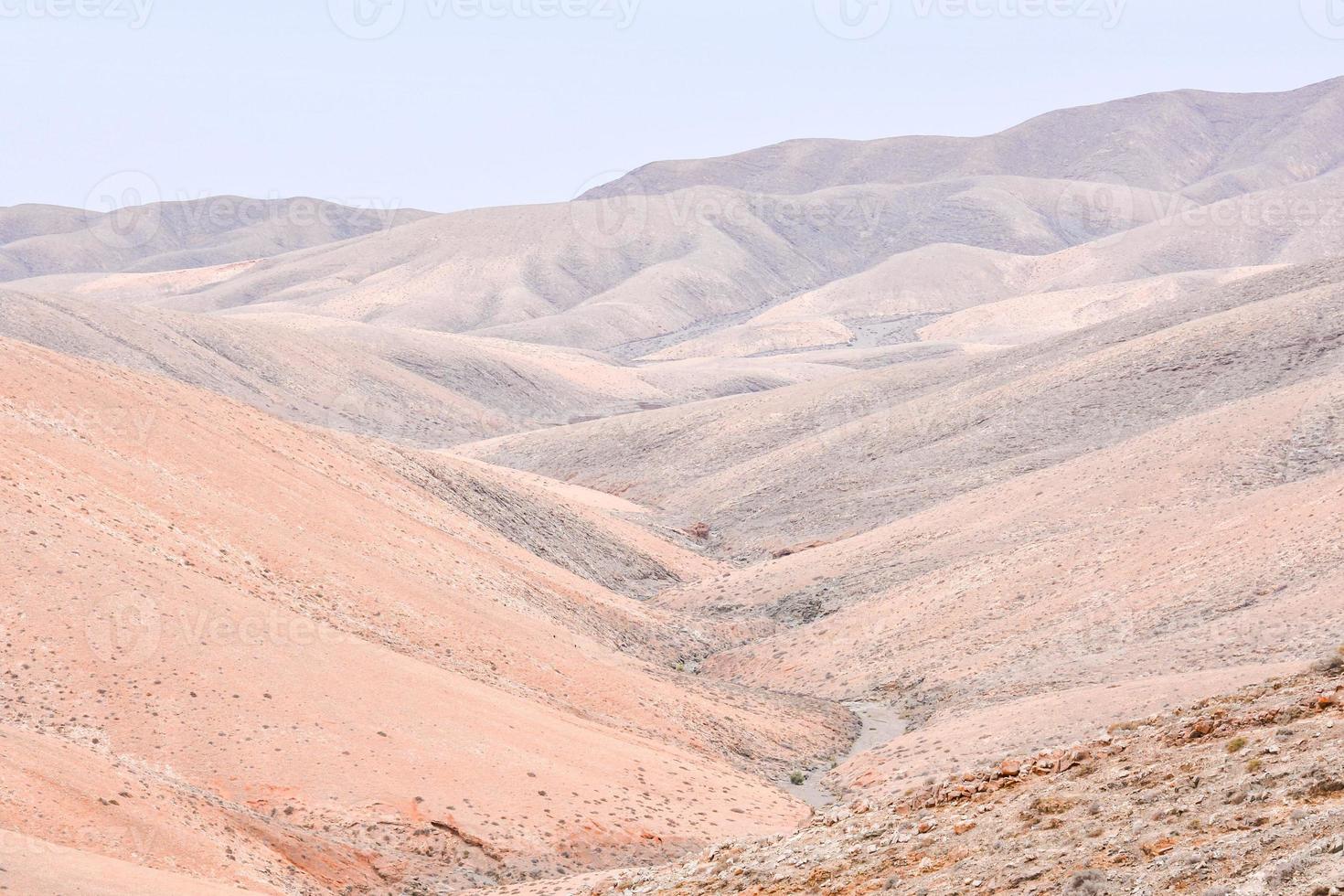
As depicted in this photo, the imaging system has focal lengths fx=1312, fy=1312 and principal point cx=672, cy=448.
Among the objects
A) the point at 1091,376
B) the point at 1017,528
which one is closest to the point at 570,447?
the point at 1091,376

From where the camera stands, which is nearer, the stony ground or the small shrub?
the stony ground

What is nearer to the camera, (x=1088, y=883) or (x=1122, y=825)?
(x=1088, y=883)

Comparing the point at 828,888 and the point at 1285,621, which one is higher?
the point at 828,888

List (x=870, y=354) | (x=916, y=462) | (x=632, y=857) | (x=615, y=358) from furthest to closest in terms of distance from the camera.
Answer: (x=615, y=358) < (x=870, y=354) < (x=916, y=462) < (x=632, y=857)

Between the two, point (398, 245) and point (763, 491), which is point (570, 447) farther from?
point (398, 245)

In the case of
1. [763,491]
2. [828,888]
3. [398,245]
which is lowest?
[763,491]

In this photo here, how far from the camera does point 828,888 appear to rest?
37.6ft

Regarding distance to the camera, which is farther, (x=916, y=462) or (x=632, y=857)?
(x=916, y=462)

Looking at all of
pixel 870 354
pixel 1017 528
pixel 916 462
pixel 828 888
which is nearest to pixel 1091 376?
pixel 916 462

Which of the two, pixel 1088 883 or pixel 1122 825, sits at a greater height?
pixel 1088 883

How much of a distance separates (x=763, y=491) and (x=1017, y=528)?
1919 centimetres

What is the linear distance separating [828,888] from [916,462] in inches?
1688

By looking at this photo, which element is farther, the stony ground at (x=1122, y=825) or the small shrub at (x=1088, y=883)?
the small shrub at (x=1088, y=883)

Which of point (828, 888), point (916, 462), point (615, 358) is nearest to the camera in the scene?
point (828, 888)
